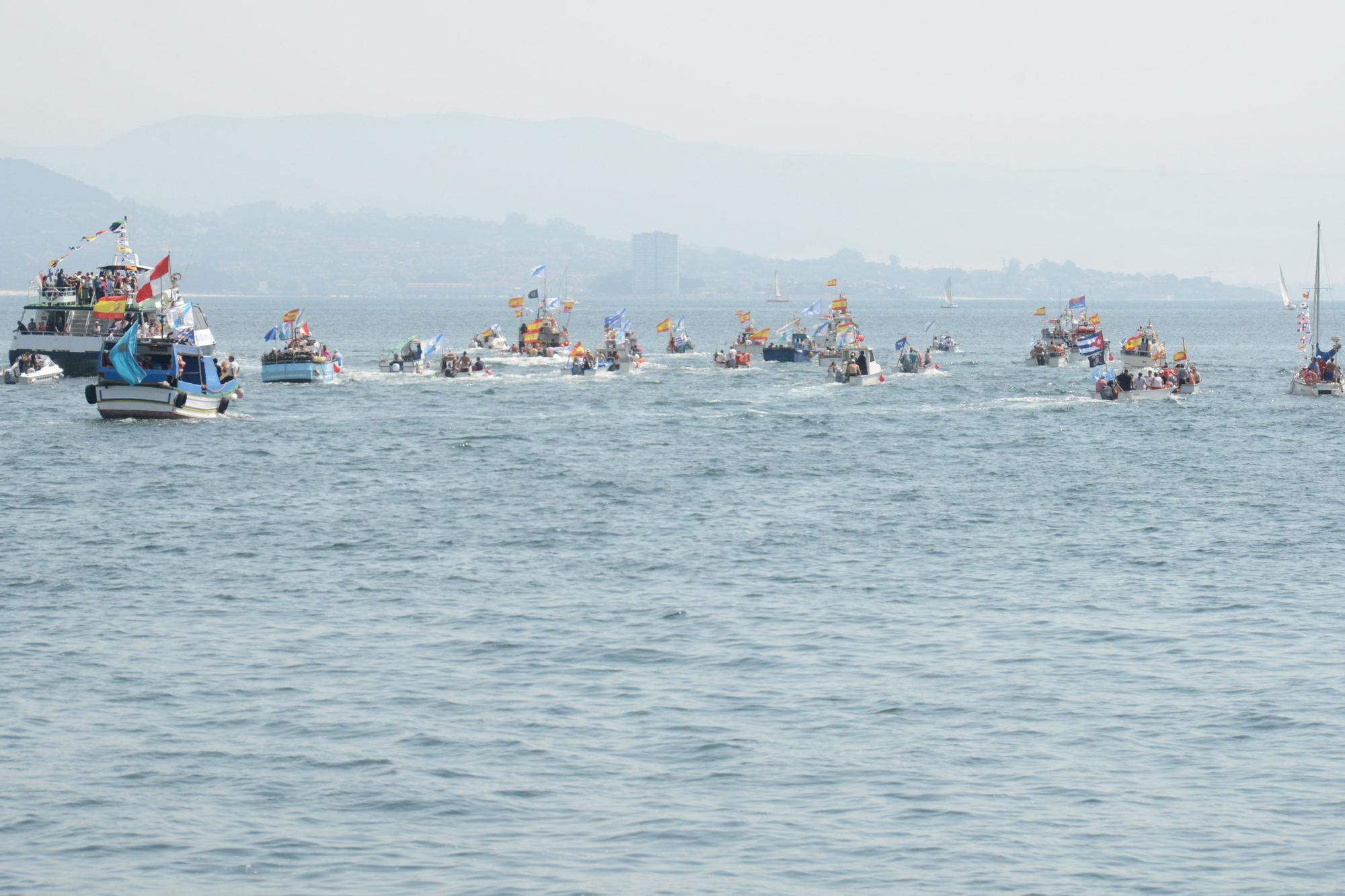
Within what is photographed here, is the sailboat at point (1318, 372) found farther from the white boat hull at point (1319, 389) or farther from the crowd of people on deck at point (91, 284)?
the crowd of people on deck at point (91, 284)

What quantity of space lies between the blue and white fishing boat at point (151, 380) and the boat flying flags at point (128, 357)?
3 centimetres

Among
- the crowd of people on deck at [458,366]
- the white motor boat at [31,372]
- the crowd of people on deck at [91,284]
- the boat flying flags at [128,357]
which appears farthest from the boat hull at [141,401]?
the crowd of people on deck at [458,366]

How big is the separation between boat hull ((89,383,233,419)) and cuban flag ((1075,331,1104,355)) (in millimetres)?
60969

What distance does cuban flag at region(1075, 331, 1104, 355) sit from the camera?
113 metres

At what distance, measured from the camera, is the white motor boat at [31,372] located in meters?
111

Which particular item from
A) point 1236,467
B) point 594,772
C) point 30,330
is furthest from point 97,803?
→ point 30,330

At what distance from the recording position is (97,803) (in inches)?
953

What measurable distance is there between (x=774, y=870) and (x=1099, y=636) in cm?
1488

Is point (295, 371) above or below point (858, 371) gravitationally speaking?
above

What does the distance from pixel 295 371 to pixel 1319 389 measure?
227ft

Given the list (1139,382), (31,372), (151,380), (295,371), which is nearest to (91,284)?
(31,372)

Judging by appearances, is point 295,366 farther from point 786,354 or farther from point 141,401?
point 786,354

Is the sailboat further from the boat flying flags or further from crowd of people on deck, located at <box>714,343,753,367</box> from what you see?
the boat flying flags

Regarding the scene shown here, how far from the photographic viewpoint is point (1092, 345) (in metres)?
116
